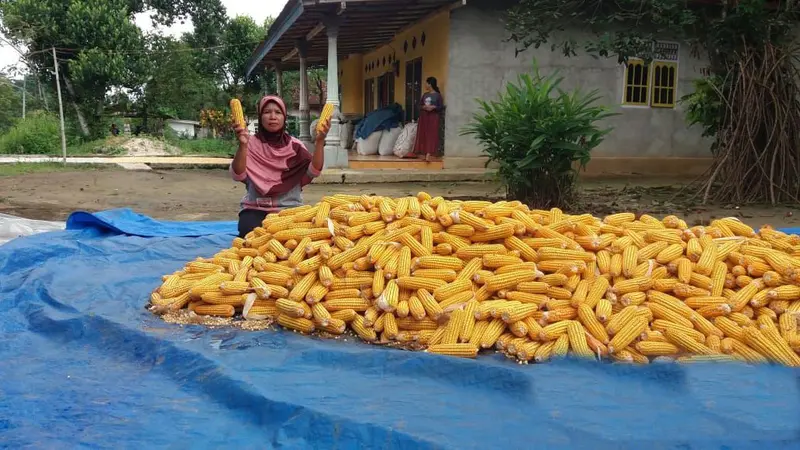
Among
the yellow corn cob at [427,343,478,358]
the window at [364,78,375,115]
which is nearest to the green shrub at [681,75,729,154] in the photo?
the yellow corn cob at [427,343,478,358]

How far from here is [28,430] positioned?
2.31m

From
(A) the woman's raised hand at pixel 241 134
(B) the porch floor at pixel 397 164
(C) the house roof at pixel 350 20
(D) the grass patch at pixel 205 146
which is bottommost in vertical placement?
(B) the porch floor at pixel 397 164

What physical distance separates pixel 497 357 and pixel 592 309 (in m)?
0.62

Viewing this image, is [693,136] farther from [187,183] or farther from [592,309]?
[592,309]

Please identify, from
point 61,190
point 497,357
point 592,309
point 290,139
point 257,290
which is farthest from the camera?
point 61,190

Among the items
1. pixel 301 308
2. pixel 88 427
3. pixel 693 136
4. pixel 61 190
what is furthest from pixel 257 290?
pixel 693 136

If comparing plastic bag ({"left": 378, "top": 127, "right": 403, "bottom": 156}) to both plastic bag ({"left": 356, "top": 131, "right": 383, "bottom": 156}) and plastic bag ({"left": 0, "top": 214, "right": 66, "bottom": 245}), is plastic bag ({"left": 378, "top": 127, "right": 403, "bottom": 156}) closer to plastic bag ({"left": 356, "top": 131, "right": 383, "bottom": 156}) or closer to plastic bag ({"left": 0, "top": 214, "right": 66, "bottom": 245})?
plastic bag ({"left": 356, "top": 131, "right": 383, "bottom": 156})

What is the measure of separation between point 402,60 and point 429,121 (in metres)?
3.44

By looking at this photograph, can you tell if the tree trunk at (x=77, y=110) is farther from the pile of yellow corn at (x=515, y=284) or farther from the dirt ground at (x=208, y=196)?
the pile of yellow corn at (x=515, y=284)

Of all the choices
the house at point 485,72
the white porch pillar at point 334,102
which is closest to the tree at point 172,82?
the house at point 485,72

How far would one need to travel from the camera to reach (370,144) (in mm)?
15492

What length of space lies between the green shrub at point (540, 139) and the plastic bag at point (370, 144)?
6960mm

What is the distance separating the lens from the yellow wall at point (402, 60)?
43.0 feet

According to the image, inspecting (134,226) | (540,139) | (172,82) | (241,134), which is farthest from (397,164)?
(172,82)
